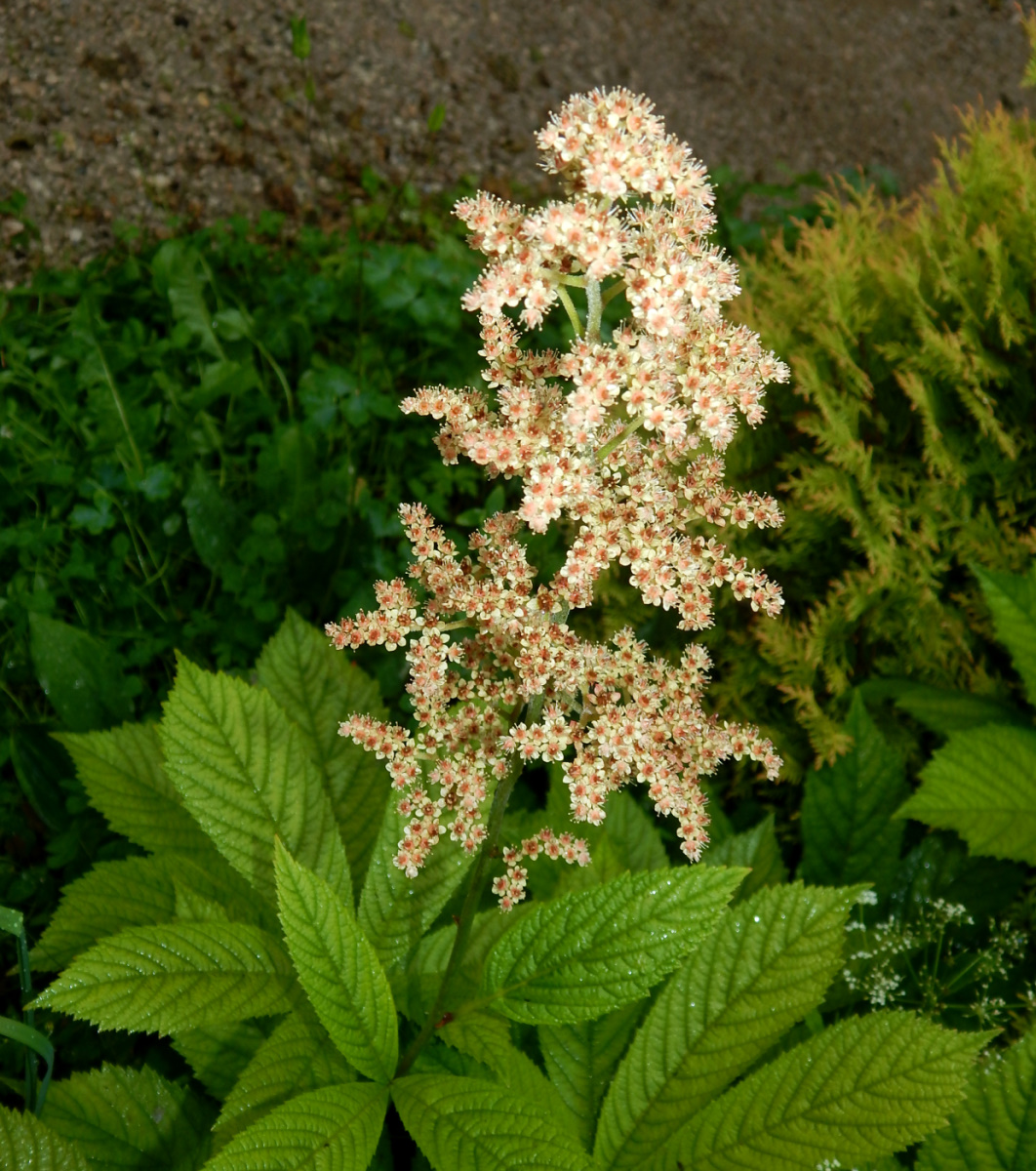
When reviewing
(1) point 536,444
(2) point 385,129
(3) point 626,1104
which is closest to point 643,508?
(1) point 536,444

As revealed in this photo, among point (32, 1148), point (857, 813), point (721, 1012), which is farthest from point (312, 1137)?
point (857, 813)

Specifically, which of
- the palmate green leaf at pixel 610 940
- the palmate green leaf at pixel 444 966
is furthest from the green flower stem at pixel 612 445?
the palmate green leaf at pixel 444 966

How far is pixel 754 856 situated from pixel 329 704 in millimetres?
1152

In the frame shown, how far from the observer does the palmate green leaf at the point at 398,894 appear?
6.74 ft

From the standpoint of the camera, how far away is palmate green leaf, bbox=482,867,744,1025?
1698mm

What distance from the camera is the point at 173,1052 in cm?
264

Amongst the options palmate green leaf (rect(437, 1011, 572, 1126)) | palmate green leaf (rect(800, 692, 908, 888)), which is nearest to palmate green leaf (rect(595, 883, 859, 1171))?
palmate green leaf (rect(437, 1011, 572, 1126))

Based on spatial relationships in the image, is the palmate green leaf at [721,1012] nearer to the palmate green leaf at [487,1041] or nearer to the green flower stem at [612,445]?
the palmate green leaf at [487,1041]

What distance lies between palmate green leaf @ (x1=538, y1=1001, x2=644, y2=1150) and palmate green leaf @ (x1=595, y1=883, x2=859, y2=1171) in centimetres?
13

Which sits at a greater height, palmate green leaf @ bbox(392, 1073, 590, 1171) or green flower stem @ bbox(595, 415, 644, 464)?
green flower stem @ bbox(595, 415, 644, 464)

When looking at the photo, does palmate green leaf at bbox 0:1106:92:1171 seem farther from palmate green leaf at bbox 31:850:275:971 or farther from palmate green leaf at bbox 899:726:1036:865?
→ palmate green leaf at bbox 899:726:1036:865

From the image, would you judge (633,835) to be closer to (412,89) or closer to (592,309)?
(592,309)

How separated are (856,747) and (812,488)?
28.6 inches

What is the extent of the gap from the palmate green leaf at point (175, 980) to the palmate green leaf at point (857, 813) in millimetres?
1510
